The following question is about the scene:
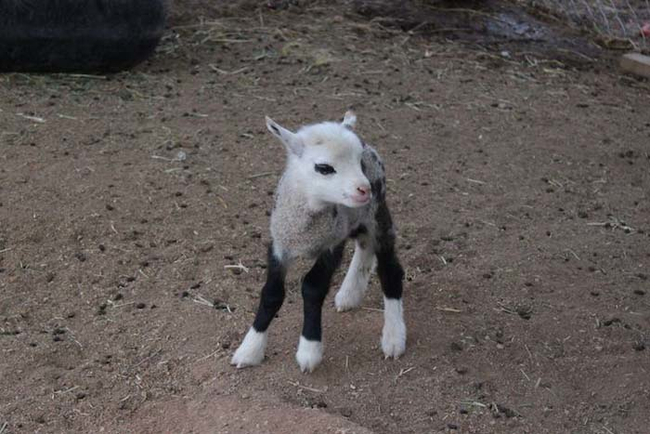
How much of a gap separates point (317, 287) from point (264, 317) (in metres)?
0.28

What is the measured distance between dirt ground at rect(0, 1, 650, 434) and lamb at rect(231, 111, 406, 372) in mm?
153

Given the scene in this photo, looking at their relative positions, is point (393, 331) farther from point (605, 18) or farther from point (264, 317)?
point (605, 18)

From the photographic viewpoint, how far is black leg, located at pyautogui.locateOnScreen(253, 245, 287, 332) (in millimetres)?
4242

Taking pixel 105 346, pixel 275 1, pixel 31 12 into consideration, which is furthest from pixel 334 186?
pixel 275 1

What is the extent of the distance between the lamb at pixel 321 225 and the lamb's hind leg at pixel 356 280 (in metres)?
0.10

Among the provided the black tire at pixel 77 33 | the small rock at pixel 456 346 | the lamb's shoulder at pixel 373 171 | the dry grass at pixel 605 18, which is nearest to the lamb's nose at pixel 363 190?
the lamb's shoulder at pixel 373 171

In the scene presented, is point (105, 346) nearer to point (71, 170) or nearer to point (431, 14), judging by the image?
point (71, 170)

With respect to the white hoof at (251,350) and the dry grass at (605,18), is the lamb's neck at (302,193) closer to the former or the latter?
the white hoof at (251,350)

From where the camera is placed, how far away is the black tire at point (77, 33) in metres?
7.21

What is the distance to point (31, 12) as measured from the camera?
7227 millimetres

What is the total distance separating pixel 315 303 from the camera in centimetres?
425

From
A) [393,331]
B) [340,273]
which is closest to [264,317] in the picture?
[393,331]

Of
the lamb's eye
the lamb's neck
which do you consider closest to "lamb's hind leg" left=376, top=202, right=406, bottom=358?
the lamb's neck

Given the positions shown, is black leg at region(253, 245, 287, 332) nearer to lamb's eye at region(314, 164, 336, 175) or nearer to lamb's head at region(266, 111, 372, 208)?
lamb's head at region(266, 111, 372, 208)
